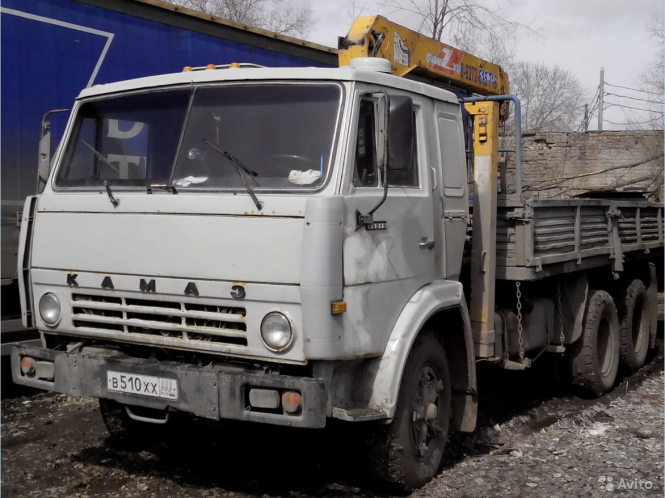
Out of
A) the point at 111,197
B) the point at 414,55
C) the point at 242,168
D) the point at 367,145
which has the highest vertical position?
the point at 414,55

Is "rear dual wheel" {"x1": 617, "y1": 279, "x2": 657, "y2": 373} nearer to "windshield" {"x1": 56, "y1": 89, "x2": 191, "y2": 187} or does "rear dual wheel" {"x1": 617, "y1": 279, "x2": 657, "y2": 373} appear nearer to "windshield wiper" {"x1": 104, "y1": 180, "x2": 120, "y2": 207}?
"windshield" {"x1": 56, "y1": 89, "x2": 191, "y2": 187}

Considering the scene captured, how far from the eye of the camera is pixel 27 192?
239 inches

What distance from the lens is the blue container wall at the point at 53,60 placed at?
5.92 metres

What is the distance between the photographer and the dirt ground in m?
4.51

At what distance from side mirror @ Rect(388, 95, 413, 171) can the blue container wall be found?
3.41 m

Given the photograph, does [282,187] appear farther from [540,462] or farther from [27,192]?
[27,192]

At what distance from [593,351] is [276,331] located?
399cm

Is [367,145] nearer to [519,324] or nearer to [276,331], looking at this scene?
[276,331]

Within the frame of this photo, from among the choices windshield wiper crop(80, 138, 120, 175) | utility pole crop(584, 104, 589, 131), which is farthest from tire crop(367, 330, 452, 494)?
utility pole crop(584, 104, 589, 131)

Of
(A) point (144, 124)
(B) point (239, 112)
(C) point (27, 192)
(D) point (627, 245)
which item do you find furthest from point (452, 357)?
(C) point (27, 192)

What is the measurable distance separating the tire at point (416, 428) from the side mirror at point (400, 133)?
107 centimetres

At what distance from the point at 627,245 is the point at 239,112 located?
14.9ft

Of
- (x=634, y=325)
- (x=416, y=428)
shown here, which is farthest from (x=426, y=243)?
(x=634, y=325)

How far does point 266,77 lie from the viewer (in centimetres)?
408
